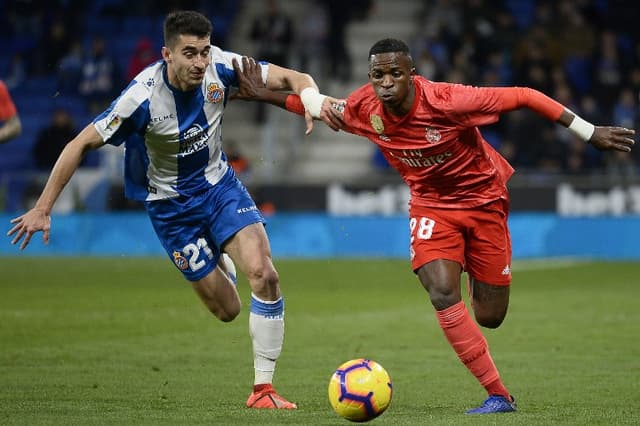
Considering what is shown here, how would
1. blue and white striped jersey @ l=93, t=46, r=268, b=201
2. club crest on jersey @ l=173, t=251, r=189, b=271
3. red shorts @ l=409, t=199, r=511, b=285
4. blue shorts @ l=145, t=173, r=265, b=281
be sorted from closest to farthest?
red shorts @ l=409, t=199, r=511, b=285 → blue and white striped jersey @ l=93, t=46, r=268, b=201 → blue shorts @ l=145, t=173, r=265, b=281 → club crest on jersey @ l=173, t=251, r=189, b=271

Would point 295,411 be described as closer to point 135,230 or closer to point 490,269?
point 490,269

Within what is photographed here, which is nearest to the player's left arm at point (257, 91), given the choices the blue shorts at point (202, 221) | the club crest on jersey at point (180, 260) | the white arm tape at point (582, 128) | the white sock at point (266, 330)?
the blue shorts at point (202, 221)

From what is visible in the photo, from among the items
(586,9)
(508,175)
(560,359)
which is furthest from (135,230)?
(508,175)

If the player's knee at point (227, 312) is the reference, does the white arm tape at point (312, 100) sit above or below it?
above

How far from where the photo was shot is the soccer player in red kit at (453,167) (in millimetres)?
7578

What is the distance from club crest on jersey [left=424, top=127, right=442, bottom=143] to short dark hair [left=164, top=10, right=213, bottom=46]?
1.57 meters

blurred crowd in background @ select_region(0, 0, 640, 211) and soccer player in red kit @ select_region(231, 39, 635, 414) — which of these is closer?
soccer player in red kit @ select_region(231, 39, 635, 414)

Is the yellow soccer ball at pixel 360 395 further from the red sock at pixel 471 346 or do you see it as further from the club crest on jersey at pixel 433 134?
the club crest on jersey at pixel 433 134

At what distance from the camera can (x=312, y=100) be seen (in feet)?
26.6

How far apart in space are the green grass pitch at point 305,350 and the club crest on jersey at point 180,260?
850mm

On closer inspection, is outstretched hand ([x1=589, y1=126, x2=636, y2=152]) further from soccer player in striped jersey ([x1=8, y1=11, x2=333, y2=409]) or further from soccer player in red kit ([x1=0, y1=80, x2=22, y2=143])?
soccer player in red kit ([x1=0, y1=80, x2=22, y2=143])

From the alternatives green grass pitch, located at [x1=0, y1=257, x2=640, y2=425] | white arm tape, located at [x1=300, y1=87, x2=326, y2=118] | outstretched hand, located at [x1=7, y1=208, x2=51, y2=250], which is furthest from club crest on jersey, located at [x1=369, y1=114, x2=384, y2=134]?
outstretched hand, located at [x1=7, y1=208, x2=51, y2=250]

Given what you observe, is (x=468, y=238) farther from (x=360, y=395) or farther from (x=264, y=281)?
(x=360, y=395)

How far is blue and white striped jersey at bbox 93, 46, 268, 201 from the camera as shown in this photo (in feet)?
26.4
